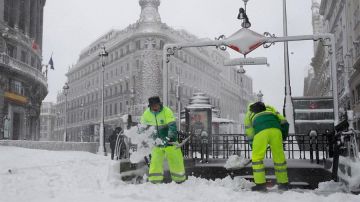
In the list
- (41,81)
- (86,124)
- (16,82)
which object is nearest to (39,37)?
(41,81)

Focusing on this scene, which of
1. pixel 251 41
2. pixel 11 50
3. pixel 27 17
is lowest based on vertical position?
pixel 251 41

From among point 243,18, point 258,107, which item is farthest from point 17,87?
point 258,107

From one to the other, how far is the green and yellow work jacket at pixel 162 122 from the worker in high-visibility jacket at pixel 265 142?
1440 mm

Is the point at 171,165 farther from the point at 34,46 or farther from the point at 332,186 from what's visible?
the point at 34,46

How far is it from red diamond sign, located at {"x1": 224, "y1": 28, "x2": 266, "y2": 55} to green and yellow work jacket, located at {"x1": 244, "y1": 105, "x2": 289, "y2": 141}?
14.9 feet

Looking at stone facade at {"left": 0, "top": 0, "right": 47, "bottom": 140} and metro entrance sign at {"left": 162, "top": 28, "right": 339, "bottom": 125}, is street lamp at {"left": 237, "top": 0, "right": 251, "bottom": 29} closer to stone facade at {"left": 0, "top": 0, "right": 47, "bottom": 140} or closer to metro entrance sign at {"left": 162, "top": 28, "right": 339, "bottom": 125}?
metro entrance sign at {"left": 162, "top": 28, "right": 339, "bottom": 125}

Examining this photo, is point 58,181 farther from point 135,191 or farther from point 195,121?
point 195,121

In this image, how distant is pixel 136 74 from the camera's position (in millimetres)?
64188

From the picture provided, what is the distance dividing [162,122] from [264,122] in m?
1.89

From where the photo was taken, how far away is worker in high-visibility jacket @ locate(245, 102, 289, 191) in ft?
22.9

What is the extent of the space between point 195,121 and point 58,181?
13.6 meters

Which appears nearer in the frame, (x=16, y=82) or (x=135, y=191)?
(x=135, y=191)

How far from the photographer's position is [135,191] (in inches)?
257

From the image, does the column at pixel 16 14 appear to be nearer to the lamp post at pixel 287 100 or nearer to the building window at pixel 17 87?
the building window at pixel 17 87
